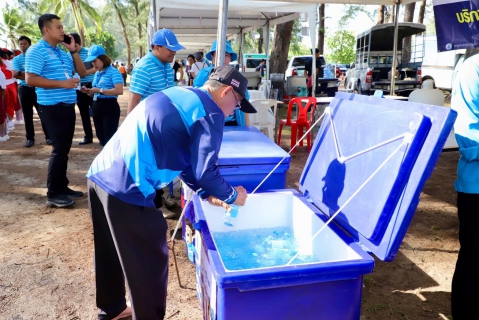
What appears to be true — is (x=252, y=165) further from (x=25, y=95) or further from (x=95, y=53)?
(x=25, y=95)

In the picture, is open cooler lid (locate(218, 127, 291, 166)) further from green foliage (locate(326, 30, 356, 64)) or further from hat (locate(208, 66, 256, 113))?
green foliage (locate(326, 30, 356, 64))

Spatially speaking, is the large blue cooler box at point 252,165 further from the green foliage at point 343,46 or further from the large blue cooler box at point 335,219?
the green foliage at point 343,46

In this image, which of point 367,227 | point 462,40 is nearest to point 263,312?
point 367,227

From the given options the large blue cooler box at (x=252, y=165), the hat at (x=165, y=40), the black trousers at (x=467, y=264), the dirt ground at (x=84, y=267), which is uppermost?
the hat at (x=165, y=40)

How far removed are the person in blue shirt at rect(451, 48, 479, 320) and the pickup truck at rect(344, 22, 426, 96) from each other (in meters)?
10.5

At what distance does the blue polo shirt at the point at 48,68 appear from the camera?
342 centimetres

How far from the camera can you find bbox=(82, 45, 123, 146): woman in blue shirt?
4699 millimetres

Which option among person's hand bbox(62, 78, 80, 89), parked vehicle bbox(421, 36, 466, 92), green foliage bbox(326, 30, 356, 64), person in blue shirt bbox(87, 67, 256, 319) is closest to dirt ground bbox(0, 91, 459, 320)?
person in blue shirt bbox(87, 67, 256, 319)

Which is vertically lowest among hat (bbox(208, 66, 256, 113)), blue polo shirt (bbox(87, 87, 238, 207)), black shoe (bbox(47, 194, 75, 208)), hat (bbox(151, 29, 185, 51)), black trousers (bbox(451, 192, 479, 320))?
black shoe (bbox(47, 194, 75, 208))

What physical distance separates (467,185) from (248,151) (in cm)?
121

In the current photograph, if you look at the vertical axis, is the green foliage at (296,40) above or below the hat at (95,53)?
above

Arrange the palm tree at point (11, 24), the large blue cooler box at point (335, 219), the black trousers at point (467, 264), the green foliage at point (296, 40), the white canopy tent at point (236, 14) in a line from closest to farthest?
1. the large blue cooler box at point (335, 219)
2. the black trousers at point (467, 264)
3. the white canopy tent at point (236, 14)
4. the green foliage at point (296, 40)
5. the palm tree at point (11, 24)

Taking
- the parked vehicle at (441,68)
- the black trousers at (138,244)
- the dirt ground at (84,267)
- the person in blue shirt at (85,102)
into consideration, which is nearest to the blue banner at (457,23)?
the dirt ground at (84,267)

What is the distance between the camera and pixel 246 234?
218cm
